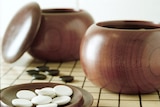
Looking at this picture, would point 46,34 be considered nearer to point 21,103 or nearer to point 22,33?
point 22,33

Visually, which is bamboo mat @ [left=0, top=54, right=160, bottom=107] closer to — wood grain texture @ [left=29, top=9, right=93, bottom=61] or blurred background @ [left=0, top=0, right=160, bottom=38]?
wood grain texture @ [left=29, top=9, right=93, bottom=61]

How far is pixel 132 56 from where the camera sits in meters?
0.67

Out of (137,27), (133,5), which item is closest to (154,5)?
(133,5)

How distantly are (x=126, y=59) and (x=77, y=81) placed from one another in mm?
172

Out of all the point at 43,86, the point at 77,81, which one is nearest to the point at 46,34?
the point at 77,81

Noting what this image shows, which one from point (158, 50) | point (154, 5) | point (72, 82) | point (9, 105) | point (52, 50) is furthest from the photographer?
point (154, 5)

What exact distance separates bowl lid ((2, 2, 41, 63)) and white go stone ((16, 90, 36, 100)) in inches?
11.1

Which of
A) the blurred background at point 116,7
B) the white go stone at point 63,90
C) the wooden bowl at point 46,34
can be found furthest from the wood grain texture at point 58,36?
the white go stone at point 63,90

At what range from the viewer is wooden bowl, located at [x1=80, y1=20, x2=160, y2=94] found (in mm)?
667

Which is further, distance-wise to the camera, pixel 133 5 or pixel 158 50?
pixel 133 5

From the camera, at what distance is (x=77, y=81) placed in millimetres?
805

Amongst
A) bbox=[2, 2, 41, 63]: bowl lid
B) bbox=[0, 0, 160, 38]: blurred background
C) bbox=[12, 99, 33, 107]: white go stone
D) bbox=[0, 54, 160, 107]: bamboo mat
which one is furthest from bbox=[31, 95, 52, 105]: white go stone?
bbox=[0, 0, 160, 38]: blurred background

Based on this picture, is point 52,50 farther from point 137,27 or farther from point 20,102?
point 20,102

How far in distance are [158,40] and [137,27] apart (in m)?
0.13
